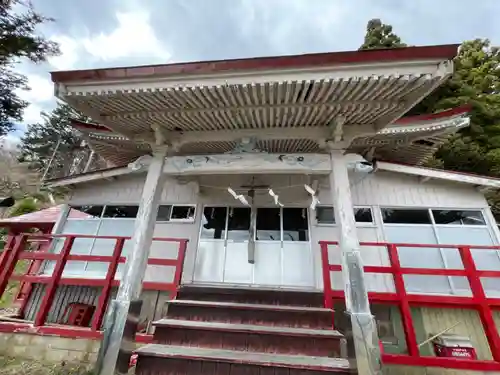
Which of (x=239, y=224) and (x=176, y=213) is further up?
(x=176, y=213)

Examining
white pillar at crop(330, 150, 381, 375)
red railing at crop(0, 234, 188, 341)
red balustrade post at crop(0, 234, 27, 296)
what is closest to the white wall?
red railing at crop(0, 234, 188, 341)

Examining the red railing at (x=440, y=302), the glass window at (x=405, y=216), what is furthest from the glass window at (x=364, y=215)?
the red railing at (x=440, y=302)

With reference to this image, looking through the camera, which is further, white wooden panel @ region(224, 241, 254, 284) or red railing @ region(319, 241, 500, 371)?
Result: white wooden panel @ region(224, 241, 254, 284)

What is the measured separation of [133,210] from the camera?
19.9ft

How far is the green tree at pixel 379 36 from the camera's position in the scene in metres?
11.0

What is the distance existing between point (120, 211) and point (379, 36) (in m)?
13.2

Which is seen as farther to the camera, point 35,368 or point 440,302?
point 440,302

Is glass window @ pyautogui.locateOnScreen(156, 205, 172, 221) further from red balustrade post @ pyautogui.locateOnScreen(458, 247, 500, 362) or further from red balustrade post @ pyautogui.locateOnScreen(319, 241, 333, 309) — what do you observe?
red balustrade post @ pyautogui.locateOnScreen(458, 247, 500, 362)

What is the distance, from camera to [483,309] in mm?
3164

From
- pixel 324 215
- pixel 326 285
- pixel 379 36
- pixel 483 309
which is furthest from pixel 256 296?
pixel 379 36

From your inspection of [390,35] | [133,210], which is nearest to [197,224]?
[133,210]

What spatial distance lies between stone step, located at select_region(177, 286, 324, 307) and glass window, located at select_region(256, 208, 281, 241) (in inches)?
56.0

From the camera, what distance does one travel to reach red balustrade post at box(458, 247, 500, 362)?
9.66ft

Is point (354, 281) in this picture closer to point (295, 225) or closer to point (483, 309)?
point (483, 309)
